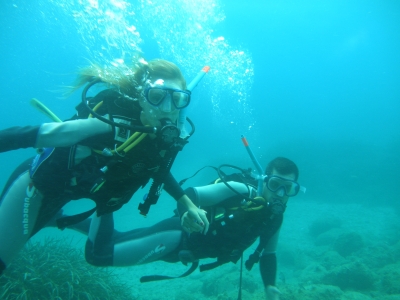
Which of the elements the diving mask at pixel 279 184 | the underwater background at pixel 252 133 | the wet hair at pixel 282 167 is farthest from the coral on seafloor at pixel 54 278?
the wet hair at pixel 282 167

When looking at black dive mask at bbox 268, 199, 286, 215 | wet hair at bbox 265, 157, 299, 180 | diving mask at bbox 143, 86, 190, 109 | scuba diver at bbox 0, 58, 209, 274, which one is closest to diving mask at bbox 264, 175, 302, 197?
wet hair at bbox 265, 157, 299, 180

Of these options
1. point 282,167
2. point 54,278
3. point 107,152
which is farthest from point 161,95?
point 54,278

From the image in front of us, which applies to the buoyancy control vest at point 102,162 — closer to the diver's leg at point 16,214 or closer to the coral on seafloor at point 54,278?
the diver's leg at point 16,214

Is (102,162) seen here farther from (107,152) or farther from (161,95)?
(161,95)

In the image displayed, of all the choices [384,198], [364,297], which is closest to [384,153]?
[384,198]

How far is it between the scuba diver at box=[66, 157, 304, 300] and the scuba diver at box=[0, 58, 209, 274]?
633 mm

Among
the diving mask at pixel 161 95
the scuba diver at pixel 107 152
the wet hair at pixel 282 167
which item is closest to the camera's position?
the scuba diver at pixel 107 152

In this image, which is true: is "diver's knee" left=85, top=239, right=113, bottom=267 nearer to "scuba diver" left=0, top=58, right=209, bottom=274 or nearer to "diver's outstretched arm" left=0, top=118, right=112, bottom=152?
"scuba diver" left=0, top=58, right=209, bottom=274

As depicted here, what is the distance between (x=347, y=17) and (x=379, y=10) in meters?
12.3

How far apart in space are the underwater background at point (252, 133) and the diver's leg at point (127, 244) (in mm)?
2106

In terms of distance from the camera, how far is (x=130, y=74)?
9.43 ft

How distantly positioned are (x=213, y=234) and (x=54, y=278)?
364cm

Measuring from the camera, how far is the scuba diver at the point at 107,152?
2520 mm

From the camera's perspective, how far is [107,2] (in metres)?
18.7
